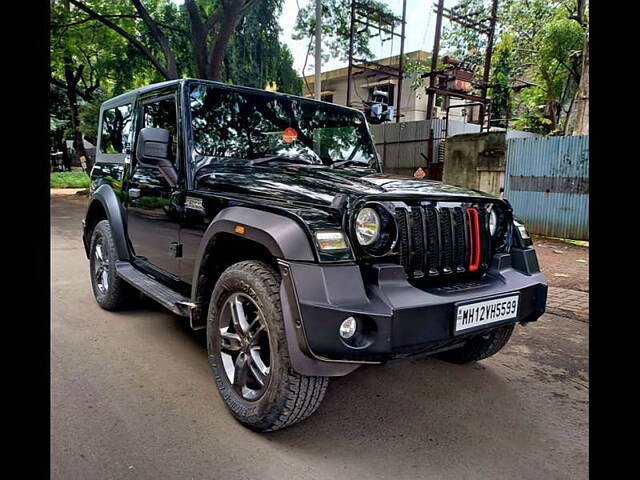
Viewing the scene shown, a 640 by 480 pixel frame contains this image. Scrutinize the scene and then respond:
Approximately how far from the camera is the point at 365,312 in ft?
6.64

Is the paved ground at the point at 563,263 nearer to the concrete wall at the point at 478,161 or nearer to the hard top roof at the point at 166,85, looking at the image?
the concrete wall at the point at 478,161

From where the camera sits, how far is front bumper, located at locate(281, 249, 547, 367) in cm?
202

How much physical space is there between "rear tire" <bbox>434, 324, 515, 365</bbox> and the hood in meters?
0.98

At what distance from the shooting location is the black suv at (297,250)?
209 centimetres

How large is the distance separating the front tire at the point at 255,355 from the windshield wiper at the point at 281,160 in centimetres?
98

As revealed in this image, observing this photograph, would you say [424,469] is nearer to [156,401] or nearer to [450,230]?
[450,230]

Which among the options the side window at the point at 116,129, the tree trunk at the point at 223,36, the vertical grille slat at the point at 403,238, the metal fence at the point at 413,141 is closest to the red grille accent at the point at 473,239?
the vertical grille slat at the point at 403,238

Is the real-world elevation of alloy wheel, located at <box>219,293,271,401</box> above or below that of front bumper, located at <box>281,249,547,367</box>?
below

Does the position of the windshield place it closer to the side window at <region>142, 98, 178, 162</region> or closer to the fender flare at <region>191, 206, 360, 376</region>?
the side window at <region>142, 98, 178, 162</region>

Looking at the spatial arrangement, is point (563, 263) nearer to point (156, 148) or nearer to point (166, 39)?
point (156, 148)

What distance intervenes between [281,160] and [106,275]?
7.23 feet

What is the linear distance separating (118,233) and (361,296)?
9.21 ft

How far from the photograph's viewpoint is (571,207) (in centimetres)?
860

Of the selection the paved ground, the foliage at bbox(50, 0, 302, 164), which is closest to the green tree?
the foliage at bbox(50, 0, 302, 164)
